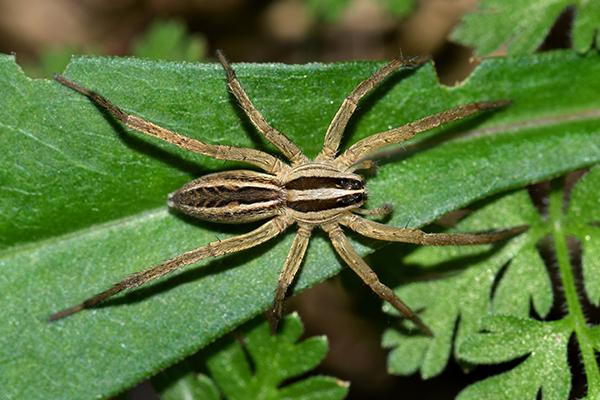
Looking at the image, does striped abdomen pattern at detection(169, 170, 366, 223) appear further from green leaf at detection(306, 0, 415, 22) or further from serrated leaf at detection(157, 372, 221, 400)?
green leaf at detection(306, 0, 415, 22)

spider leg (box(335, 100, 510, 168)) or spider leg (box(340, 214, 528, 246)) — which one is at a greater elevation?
spider leg (box(335, 100, 510, 168))

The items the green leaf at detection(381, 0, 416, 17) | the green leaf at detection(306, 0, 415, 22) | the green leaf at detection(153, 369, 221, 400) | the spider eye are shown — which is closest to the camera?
the spider eye

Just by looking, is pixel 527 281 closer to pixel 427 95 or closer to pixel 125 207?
pixel 427 95

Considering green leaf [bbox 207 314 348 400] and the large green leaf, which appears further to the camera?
green leaf [bbox 207 314 348 400]

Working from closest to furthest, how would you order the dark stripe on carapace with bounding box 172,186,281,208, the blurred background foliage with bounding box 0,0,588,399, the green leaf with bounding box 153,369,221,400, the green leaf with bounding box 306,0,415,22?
1. the dark stripe on carapace with bounding box 172,186,281,208
2. the green leaf with bounding box 153,369,221,400
3. the green leaf with bounding box 306,0,415,22
4. the blurred background foliage with bounding box 0,0,588,399

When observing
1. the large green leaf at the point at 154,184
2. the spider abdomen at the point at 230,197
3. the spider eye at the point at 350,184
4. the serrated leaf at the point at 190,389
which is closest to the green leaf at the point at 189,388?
the serrated leaf at the point at 190,389

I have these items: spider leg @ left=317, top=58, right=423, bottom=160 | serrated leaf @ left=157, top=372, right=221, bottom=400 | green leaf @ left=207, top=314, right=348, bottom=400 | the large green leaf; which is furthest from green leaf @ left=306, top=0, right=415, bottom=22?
serrated leaf @ left=157, top=372, right=221, bottom=400
